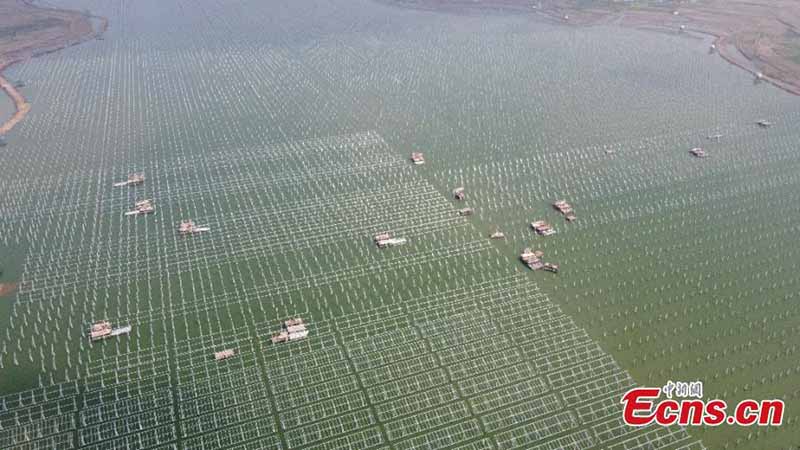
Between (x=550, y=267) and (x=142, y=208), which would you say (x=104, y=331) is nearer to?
(x=142, y=208)

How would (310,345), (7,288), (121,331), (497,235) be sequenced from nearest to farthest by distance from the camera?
(310,345), (121,331), (7,288), (497,235)

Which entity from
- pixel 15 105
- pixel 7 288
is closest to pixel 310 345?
pixel 7 288

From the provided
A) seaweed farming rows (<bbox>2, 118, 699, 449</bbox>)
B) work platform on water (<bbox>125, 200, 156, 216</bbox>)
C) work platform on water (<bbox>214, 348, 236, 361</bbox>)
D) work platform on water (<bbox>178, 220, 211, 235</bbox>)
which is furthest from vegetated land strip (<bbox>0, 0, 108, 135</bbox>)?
work platform on water (<bbox>214, 348, 236, 361</bbox>)

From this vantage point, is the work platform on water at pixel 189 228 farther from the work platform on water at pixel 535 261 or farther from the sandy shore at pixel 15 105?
the sandy shore at pixel 15 105

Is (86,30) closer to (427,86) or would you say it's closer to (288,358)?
(427,86)

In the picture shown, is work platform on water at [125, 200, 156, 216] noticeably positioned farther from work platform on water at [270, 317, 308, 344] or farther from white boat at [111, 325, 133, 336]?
work platform on water at [270, 317, 308, 344]

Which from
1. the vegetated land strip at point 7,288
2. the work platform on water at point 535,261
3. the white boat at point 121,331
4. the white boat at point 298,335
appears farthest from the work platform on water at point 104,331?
the work platform on water at point 535,261
